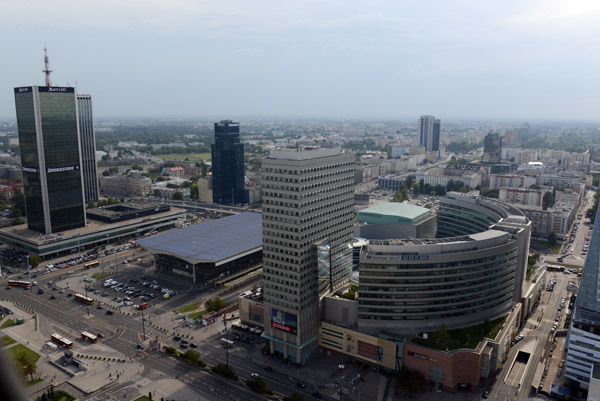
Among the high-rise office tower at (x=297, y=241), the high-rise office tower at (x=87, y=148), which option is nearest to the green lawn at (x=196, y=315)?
the high-rise office tower at (x=297, y=241)

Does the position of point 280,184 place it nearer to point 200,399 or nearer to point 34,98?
point 200,399

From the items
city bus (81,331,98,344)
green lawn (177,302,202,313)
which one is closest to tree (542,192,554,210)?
green lawn (177,302,202,313)

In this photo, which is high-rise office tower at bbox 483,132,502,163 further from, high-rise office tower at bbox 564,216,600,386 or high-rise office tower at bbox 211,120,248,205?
high-rise office tower at bbox 564,216,600,386

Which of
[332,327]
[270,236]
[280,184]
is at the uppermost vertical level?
[280,184]

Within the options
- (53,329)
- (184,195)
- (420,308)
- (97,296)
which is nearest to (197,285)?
(97,296)

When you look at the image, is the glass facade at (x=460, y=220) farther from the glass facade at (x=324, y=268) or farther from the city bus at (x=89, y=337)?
the city bus at (x=89, y=337)

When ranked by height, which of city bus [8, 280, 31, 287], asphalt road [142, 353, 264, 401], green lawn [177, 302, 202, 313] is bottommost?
asphalt road [142, 353, 264, 401]
